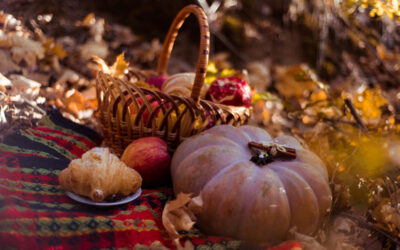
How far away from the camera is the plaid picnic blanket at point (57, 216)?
941mm

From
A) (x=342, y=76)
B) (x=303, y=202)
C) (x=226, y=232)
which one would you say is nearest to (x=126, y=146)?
(x=226, y=232)

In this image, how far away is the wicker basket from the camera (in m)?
1.43

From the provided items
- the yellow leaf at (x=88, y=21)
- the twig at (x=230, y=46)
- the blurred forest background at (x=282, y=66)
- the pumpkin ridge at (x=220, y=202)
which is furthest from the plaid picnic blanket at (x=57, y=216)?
the twig at (x=230, y=46)

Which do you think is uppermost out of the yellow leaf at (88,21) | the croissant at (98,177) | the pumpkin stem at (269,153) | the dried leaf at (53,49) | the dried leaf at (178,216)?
the yellow leaf at (88,21)

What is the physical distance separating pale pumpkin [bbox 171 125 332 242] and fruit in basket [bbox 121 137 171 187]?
126 mm

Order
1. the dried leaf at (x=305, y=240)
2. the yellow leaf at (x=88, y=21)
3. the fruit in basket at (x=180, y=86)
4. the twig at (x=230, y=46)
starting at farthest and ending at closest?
the twig at (x=230, y=46), the yellow leaf at (x=88, y=21), the fruit in basket at (x=180, y=86), the dried leaf at (x=305, y=240)

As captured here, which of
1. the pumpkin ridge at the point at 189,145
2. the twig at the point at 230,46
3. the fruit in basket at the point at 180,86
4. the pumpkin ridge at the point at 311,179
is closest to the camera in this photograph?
the pumpkin ridge at the point at 311,179

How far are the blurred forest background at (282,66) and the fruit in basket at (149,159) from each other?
0.48 m

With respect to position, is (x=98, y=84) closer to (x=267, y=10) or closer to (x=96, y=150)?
(x=96, y=150)

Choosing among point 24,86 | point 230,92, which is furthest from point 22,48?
point 230,92

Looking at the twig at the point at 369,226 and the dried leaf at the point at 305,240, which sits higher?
the dried leaf at the point at 305,240

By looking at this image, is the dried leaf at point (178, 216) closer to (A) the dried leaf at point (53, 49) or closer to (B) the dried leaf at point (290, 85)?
(A) the dried leaf at point (53, 49)

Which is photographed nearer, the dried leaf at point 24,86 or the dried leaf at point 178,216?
the dried leaf at point 178,216

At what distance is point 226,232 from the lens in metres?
1.12
